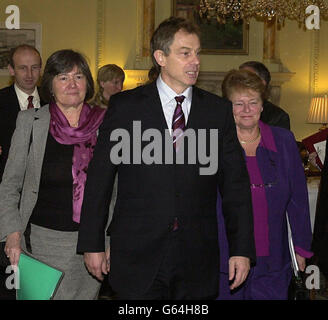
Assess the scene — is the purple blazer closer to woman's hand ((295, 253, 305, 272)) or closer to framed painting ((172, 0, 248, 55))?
woman's hand ((295, 253, 305, 272))

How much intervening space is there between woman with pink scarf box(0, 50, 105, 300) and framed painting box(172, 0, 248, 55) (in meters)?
7.79

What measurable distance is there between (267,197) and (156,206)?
2.61 feet

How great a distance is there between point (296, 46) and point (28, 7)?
4.80 meters

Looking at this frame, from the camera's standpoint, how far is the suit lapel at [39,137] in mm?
3242

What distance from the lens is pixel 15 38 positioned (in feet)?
34.3

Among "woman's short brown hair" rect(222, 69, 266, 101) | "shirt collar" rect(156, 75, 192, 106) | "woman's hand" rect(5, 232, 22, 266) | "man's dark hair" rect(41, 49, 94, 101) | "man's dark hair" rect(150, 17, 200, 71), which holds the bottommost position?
"woman's hand" rect(5, 232, 22, 266)

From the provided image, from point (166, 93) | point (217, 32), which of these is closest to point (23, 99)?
point (166, 93)

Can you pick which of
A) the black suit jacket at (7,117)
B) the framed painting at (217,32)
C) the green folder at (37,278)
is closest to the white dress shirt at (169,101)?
the green folder at (37,278)

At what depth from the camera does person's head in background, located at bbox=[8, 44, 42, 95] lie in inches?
192

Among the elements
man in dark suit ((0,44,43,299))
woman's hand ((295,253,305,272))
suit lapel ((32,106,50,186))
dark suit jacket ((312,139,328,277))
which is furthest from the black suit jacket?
dark suit jacket ((312,139,328,277))

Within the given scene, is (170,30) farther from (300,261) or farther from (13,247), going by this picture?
(300,261)

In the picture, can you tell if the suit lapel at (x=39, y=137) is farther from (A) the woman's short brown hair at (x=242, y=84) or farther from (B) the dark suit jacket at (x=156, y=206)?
(A) the woman's short brown hair at (x=242, y=84)
